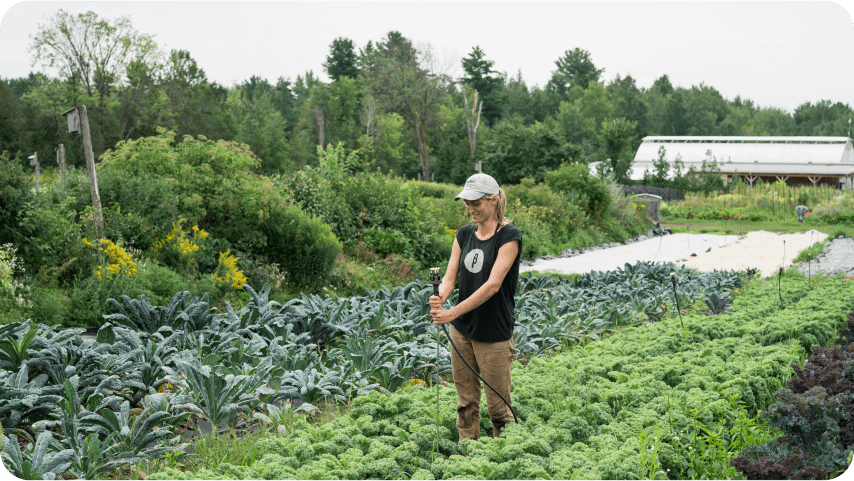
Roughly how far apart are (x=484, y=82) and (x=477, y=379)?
4612cm

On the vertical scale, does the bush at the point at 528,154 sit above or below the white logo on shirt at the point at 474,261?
above

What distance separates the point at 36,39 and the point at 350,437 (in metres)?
38.4

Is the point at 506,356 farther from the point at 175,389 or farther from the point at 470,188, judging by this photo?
the point at 175,389

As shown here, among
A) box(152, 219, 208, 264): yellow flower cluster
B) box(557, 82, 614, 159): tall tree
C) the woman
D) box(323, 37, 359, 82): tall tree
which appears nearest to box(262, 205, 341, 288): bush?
box(152, 219, 208, 264): yellow flower cluster

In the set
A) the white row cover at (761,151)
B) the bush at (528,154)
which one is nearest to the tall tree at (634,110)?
the white row cover at (761,151)

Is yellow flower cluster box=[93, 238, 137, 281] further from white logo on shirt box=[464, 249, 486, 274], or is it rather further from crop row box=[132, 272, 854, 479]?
white logo on shirt box=[464, 249, 486, 274]

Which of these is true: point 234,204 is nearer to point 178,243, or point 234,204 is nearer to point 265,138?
point 178,243

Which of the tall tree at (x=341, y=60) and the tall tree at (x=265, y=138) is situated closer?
the tall tree at (x=265, y=138)

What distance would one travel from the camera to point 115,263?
714 cm

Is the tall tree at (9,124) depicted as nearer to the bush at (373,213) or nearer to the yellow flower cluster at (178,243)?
the bush at (373,213)

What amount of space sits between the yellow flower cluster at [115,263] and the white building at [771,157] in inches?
1414

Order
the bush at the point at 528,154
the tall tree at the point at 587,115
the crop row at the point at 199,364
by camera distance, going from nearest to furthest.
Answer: the crop row at the point at 199,364
the bush at the point at 528,154
the tall tree at the point at 587,115

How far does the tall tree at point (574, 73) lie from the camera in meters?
71.7

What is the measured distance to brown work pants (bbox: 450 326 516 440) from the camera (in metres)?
3.56
